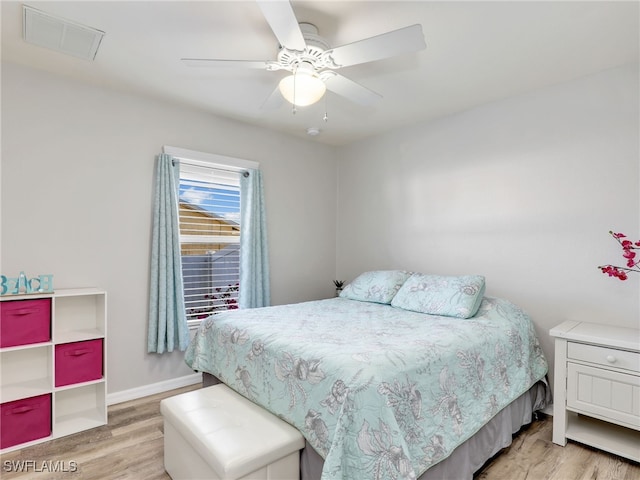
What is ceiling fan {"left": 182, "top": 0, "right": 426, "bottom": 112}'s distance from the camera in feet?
5.27

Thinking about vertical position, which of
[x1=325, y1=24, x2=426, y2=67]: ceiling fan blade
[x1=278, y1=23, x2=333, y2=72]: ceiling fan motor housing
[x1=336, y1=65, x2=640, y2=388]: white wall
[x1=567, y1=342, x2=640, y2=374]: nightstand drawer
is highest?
[x1=278, y1=23, x2=333, y2=72]: ceiling fan motor housing

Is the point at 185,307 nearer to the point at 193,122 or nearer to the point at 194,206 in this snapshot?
the point at 194,206

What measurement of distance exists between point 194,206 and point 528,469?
10.2 ft

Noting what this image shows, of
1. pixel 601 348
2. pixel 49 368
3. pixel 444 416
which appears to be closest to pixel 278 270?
pixel 49 368

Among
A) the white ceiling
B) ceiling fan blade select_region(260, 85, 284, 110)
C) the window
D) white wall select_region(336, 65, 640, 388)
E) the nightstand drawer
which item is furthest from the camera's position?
the window

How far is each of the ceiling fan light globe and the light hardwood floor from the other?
2.21 metres

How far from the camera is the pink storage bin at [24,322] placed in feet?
7.07

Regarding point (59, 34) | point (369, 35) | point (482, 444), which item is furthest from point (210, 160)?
point (482, 444)

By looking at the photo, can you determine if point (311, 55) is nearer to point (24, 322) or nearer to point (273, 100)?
point (273, 100)

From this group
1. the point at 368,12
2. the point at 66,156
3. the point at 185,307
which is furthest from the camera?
the point at 185,307

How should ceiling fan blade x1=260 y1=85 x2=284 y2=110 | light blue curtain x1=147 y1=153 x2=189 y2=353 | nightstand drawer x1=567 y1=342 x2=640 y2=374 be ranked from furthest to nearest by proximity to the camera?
1. light blue curtain x1=147 y1=153 x2=189 y2=353
2. ceiling fan blade x1=260 y1=85 x2=284 y2=110
3. nightstand drawer x1=567 y1=342 x2=640 y2=374

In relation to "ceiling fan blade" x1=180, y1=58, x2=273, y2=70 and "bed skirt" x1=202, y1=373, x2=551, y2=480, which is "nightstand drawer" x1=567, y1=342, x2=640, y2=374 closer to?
"bed skirt" x1=202, y1=373, x2=551, y2=480

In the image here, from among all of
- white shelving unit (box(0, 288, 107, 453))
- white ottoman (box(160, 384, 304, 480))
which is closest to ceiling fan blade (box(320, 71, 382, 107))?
white ottoman (box(160, 384, 304, 480))

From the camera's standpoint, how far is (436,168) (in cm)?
344
